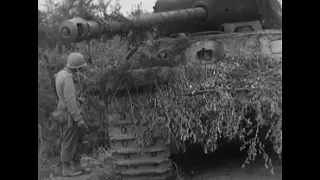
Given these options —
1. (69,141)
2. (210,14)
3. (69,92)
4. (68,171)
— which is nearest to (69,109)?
(69,92)

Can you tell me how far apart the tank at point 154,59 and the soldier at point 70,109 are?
1.80 ft

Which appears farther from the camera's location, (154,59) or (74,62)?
(74,62)

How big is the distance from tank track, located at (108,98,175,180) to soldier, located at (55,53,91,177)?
1.91 feet

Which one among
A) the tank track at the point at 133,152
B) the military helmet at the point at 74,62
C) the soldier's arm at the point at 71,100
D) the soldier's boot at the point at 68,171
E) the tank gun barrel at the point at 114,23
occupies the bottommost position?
the soldier's boot at the point at 68,171

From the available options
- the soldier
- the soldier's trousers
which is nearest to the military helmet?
the soldier

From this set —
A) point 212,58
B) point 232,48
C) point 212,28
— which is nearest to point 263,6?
point 212,28

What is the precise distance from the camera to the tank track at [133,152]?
4.12 meters

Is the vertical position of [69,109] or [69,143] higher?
[69,109]

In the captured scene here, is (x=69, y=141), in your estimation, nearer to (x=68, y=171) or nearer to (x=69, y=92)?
(x=68, y=171)

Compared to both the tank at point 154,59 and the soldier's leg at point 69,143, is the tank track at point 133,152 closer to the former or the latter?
the tank at point 154,59

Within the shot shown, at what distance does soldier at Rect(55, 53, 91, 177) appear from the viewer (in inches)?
180

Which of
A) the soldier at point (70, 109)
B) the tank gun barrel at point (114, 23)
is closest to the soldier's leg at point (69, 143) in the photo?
the soldier at point (70, 109)

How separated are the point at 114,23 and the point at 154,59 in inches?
20.7

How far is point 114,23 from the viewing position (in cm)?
419
